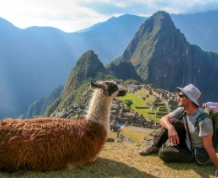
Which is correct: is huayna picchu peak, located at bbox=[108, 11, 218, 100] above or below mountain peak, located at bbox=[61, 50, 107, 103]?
above

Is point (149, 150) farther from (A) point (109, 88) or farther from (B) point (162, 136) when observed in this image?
(A) point (109, 88)

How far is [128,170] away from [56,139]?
130 centimetres

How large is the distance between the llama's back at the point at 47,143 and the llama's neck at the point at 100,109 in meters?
0.10

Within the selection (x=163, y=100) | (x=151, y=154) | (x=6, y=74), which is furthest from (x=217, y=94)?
(x=151, y=154)

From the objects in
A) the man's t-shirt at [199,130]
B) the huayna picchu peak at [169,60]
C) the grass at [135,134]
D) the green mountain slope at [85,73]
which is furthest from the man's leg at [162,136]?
the huayna picchu peak at [169,60]

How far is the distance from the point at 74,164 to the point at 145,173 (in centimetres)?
117

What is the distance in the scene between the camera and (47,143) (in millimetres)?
3717

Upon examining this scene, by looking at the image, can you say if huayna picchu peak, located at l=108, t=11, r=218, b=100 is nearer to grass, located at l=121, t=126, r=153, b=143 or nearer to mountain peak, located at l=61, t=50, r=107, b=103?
mountain peak, located at l=61, t=50, r=107, b=103

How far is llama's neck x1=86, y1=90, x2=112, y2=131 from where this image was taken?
13.9 feet

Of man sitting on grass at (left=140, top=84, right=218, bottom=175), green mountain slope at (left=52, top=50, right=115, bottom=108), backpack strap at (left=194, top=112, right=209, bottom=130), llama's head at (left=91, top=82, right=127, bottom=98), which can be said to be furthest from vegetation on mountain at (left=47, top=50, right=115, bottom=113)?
backpack strap at (left=194, top=112, right=209, bottom=130)

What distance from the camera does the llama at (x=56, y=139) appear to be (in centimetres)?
357

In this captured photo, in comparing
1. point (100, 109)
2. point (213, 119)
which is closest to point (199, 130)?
point (213, 119)

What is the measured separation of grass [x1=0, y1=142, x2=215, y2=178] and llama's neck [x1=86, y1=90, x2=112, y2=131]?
66cm

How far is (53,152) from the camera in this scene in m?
3.71
